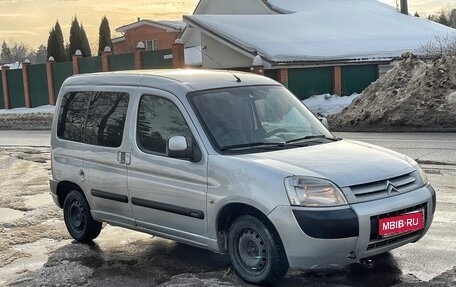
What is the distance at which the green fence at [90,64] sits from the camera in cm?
3584

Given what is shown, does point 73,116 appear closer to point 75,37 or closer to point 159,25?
point 159,25

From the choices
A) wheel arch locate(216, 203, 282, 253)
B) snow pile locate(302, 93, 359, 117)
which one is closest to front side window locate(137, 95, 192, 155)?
wheel arch locate(216, 203, 282, 253)

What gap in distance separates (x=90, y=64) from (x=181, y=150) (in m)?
32.1

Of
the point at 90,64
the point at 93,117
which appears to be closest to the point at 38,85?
the point at 90,64

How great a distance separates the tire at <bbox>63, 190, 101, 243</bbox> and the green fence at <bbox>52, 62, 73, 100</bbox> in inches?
1232

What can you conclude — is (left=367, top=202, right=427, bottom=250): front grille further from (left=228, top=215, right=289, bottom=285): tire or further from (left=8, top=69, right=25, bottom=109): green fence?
(left=8, top=69, right=25, bottom=109): green fence

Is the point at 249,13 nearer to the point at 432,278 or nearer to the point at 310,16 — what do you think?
the point at 310,16

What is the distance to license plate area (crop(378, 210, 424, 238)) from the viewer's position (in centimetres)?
502

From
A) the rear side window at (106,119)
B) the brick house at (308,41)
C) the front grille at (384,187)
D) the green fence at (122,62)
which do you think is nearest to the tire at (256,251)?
the front grille at (384,187)

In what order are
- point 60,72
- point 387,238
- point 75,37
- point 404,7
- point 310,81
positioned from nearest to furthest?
point 387,238
point 310,81
point 60,72
point 404,7
point 75,37

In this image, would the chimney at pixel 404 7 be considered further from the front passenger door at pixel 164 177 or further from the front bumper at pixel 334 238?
the front bumper at pixel 334 238

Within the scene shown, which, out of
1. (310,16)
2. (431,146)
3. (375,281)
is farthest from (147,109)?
(310,16)

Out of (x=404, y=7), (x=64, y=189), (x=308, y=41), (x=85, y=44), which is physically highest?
(x=404, y=7)

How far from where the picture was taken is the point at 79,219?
7.39 m
